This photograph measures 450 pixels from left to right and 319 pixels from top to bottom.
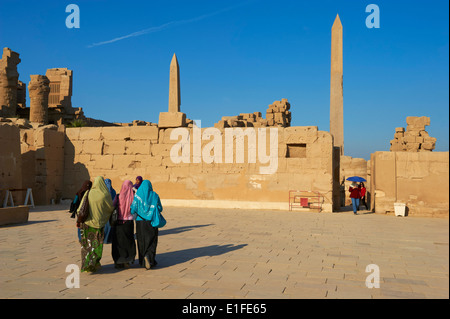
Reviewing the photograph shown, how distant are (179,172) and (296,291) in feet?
33.4

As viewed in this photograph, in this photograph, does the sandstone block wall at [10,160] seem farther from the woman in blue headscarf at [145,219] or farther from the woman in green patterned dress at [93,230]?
the woman in blue headscarf at [145,219]

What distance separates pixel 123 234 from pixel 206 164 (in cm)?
851

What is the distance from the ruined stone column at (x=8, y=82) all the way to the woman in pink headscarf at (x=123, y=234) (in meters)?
24.5

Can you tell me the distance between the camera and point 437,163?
458 inches

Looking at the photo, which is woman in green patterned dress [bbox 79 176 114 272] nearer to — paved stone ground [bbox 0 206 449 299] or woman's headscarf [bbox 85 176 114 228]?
woman's headscarf [bbox 85 176 114 228]

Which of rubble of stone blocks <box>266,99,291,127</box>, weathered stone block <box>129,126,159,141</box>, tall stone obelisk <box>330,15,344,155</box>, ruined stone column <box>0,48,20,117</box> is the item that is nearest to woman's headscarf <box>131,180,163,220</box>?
weathered stone block <box>129,126,159,141</box>

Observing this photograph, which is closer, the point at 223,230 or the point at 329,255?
the point at 329,255

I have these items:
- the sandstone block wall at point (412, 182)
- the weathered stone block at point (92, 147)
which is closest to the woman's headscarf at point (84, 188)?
the sandstone block wall at point (412, 182)

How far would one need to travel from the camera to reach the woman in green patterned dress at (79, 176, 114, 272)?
5.06 metres

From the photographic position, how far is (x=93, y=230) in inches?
203

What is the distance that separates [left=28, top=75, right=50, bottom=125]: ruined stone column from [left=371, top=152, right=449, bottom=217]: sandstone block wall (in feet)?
75.8
